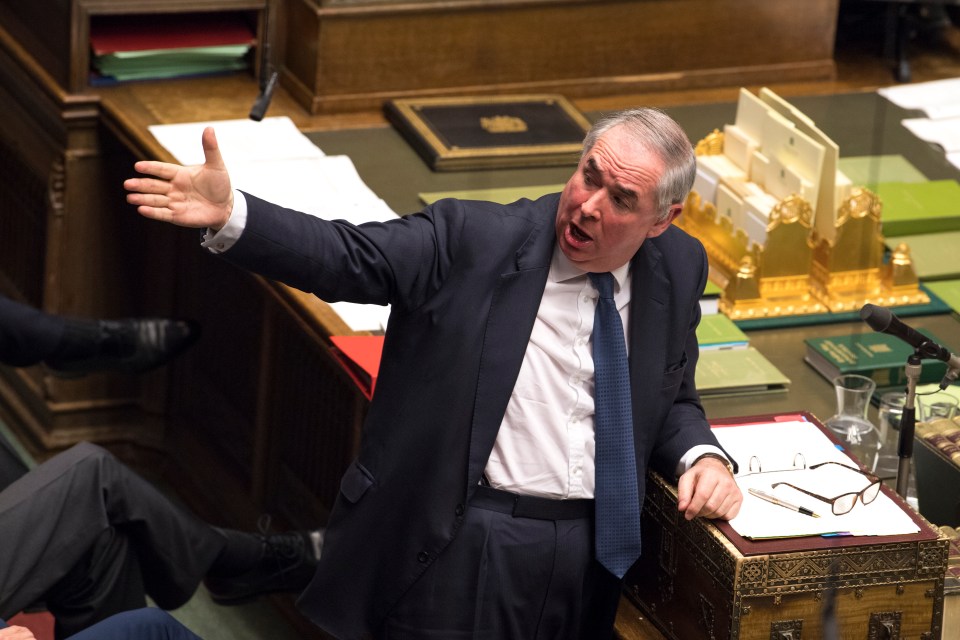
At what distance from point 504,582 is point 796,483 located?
523mm

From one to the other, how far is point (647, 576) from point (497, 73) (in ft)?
7.70

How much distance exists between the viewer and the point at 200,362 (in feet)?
16.2

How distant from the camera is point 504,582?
300cm

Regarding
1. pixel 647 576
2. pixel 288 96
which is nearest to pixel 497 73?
pixel 288 96

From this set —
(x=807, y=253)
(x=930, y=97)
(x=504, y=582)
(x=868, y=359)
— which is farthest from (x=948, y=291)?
(x=504, y=582)

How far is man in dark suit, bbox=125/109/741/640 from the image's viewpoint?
2.86 meters

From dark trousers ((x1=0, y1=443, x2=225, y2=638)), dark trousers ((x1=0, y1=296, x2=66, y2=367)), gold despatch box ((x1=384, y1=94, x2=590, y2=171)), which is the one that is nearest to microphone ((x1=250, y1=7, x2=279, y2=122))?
gold despatch box ((x1=384, y1=94, x2=590, y2=171))

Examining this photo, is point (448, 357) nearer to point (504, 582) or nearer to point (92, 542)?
point (504, 582)

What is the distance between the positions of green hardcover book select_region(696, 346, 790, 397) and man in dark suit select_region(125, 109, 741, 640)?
0.73m

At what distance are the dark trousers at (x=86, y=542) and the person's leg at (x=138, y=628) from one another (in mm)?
365

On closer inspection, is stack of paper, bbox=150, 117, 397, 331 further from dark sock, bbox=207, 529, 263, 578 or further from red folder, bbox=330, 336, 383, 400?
dark sock, bbox=207, 529, 263, 578

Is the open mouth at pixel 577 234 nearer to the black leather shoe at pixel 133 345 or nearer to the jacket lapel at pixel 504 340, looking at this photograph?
the jacket lapel at pixel 504 340

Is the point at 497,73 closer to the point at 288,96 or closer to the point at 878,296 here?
the point at 288,96

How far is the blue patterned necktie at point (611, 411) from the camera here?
2945 millimetres
